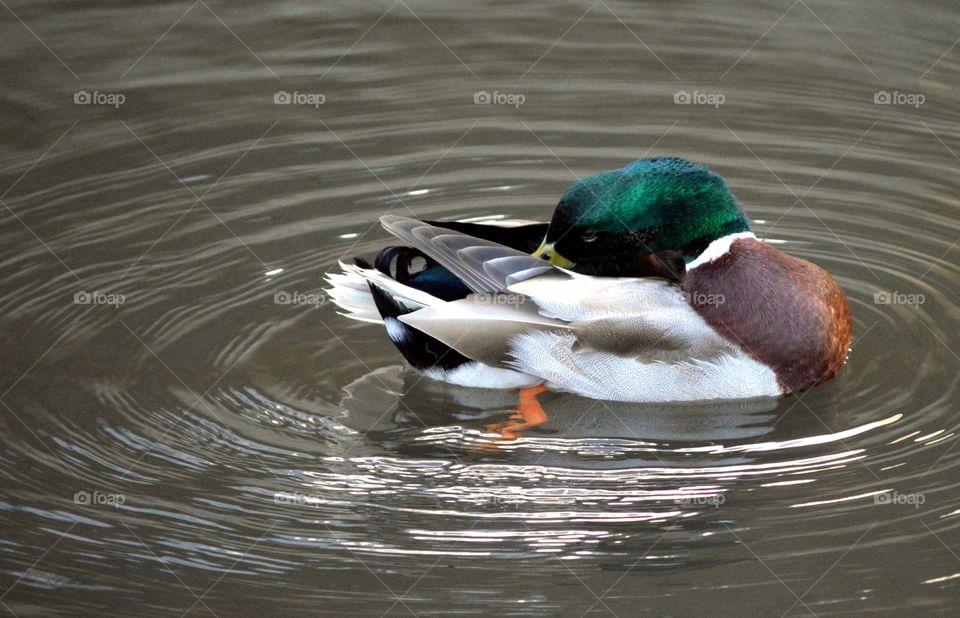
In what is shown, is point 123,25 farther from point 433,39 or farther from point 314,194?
point 314,194

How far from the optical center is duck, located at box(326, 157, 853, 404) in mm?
5867

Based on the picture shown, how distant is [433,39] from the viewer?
31.6ft

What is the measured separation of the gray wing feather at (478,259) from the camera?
19.2 feet

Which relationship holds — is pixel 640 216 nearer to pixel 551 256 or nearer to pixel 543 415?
pixel 551 256

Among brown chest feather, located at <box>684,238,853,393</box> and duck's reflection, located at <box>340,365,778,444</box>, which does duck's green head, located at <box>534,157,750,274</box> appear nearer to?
brown chest feather, located at <box>684,238,853,393</box>

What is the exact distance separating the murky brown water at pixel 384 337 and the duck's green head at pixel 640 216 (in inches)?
27.5

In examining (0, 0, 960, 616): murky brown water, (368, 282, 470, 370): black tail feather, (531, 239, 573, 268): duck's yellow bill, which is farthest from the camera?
(368, 282, 470, 370): black tail feather

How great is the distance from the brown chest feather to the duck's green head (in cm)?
16

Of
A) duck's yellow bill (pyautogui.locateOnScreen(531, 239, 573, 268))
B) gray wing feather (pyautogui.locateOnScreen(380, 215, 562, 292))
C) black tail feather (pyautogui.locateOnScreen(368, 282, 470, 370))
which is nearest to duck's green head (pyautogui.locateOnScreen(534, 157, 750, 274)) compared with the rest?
duck's yellow bill (pyautogui.locateOnScreen(531, 239, 573, 268))

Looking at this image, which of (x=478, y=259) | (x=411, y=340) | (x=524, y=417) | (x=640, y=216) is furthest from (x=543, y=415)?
(x=640, y=216)

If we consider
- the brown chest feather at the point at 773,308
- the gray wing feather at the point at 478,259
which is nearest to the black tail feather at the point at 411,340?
the gray wing feather at the point at 478,259

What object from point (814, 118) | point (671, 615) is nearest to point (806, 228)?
point (814, 118)

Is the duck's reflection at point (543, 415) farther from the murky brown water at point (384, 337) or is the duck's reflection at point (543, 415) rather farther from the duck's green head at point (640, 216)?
the duck's green head at point (640, 216)

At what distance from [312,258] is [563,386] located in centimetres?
178
